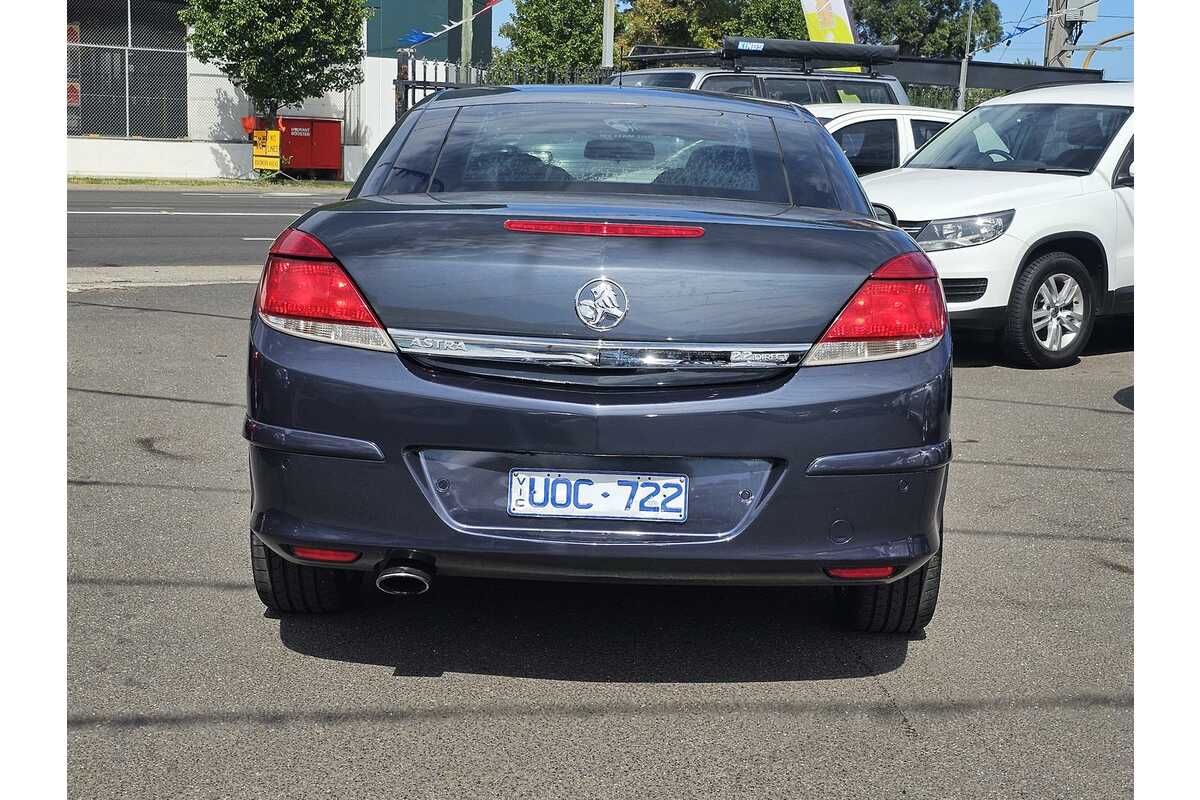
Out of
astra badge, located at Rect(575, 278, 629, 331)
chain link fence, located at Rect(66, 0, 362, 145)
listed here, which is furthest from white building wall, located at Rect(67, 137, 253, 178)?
astra badge, located at Rect(575, 278, 629, 331)

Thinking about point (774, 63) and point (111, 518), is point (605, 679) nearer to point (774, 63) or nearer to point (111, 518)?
point (111, 518)

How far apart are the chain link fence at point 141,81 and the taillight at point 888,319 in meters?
32.6

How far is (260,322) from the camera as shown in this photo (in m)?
3.85

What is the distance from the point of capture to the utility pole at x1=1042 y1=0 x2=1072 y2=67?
26.5 metres

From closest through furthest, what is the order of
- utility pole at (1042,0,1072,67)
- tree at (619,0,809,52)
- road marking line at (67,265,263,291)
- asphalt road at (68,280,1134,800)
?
asphalt road at (68,280,1134,800) < road marking line at (67,265,263,291) < utility pole at (1042,0,1072,67) < tree at (619,0,809,52)

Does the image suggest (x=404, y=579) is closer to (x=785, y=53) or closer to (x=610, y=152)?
(x=610, y=152)

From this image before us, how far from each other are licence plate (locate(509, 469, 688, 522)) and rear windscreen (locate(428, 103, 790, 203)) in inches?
41.9

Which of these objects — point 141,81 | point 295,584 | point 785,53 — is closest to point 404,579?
point 295,584

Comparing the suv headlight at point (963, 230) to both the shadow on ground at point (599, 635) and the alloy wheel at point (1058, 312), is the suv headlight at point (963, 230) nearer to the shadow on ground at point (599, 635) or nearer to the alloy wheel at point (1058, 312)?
the alloy wheel at point (1058, 312)

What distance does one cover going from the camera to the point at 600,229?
3.66 m

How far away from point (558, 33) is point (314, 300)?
42636 mm

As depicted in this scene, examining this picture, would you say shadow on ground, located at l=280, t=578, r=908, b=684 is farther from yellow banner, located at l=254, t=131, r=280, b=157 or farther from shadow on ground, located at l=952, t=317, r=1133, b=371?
yellow banner, located at l=254, t=131, r=280, b=157

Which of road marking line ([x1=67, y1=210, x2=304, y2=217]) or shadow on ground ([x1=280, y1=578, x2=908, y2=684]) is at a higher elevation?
road marking line ([x1=67, y1=210, x2=304, y2=217])
